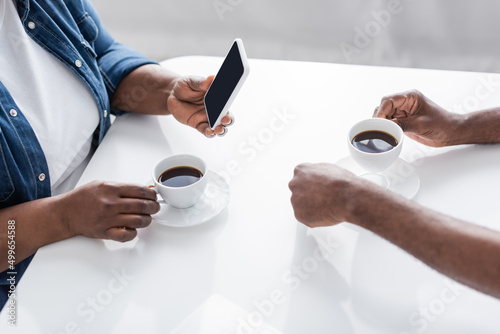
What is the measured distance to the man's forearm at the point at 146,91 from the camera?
123 cm

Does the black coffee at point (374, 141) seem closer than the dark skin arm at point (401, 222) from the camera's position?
No

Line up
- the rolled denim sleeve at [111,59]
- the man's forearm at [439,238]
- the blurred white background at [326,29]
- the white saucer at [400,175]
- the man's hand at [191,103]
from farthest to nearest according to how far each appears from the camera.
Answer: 1. the blurred white background at [326,29]
2. the rolled denim sleeve at [111,59]
3. the man's hand at [191,103]
4. the white saucer at [400,175]
5. the man's forearm at [439,238]

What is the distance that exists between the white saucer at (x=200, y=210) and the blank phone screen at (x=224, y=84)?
164mm

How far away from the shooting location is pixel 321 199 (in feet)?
2.96

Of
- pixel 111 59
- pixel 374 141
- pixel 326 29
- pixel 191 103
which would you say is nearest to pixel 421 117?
pixel 374 141

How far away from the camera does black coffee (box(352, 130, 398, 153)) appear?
3.24 feet

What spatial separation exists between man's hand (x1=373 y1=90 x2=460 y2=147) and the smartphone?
0.34 metres

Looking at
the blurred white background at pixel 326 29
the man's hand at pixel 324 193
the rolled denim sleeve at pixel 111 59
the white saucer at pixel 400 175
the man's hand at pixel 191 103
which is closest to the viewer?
the man's hand at pixel 324 193

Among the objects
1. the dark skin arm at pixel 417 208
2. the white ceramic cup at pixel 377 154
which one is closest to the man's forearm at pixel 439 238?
the dark skin arm at pixel 417 208

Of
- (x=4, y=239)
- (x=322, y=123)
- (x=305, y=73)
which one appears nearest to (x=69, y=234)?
(x=4, y=239)

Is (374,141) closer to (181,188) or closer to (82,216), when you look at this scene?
(181,188)

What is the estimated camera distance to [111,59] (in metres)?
1.32

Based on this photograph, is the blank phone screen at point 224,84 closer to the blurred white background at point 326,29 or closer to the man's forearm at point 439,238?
the man's forearm at point 439,238

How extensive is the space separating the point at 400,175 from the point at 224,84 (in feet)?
1.35
